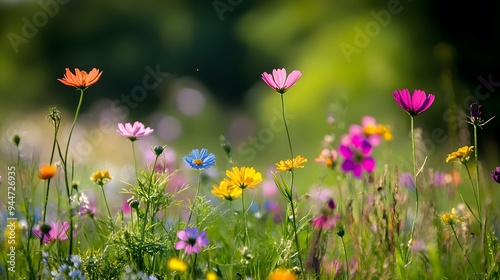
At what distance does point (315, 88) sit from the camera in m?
8.04

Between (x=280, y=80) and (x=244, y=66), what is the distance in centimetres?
1050

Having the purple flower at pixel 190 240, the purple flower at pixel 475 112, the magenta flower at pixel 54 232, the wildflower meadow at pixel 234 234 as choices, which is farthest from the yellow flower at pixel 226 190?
the purple flower at pixel 475 112

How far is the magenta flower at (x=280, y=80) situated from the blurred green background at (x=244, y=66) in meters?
2.98

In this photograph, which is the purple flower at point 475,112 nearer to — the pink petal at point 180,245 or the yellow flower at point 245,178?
the yellow flower at point 245,178

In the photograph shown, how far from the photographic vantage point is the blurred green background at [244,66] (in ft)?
24.8

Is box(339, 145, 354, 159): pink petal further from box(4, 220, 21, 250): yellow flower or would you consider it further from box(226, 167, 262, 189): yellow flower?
box(4, 220, 21, 250): yellow flower

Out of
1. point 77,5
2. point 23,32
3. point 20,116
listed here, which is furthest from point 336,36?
point 23,32

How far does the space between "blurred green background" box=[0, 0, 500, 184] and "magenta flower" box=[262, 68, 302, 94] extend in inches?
117

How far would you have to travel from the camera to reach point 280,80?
2.01 meters

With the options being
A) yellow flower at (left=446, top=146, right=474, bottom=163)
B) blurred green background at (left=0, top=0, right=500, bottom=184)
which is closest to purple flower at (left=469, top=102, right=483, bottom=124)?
yellow flower at (left=446, top=146, right=474, bottom=163)

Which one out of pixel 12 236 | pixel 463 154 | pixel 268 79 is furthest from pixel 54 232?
pixel 463 154

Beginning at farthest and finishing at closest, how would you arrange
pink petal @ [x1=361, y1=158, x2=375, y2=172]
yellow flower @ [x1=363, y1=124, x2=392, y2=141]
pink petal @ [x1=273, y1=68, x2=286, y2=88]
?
yellow flower @ [x1=363, y1=124, x2=392, y2=141] → pink petal @ [x1=361, y1=158, x2=375, y2=172] → pink petal @ [x1=273, y1=68, x2=286, y2=88]

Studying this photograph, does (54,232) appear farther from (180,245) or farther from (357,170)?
(357,170)

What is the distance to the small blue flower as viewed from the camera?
2.11m
